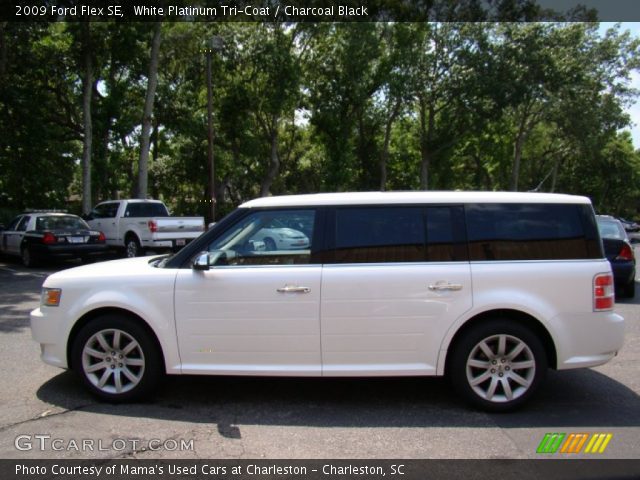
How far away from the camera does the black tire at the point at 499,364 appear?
173 inches

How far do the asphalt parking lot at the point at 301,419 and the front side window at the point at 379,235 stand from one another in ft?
4.22

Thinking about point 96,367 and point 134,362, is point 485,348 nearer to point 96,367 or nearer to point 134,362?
point 134,362

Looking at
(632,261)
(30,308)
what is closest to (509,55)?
(632,261)

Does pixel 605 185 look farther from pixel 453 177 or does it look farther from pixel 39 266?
pixel 39 266

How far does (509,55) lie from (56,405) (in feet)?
97.2

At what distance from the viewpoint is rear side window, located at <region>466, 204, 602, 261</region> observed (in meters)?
4.45

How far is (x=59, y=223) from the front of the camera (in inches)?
582

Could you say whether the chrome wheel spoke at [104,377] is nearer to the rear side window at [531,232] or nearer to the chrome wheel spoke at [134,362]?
the chrome wheel spoke at [134,362]

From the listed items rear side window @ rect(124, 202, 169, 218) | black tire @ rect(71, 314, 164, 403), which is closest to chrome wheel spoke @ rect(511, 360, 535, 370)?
black tire @ rect(71, 314, 164, 403)

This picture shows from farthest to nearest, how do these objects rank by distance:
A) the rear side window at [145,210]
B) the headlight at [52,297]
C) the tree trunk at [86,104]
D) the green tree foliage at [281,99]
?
the green tree foliage at [281,99]
the tree trunk at [86,104]
the rear side window at [145,210]
the headlight at [52,297]

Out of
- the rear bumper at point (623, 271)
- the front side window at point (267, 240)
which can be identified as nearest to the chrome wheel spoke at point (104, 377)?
the front side window at point (267, 240)

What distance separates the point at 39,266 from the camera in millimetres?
14711

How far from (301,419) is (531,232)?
95.3 inches

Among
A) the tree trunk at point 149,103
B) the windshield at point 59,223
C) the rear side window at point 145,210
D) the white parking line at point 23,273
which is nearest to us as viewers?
the white parking line at point 23,273
